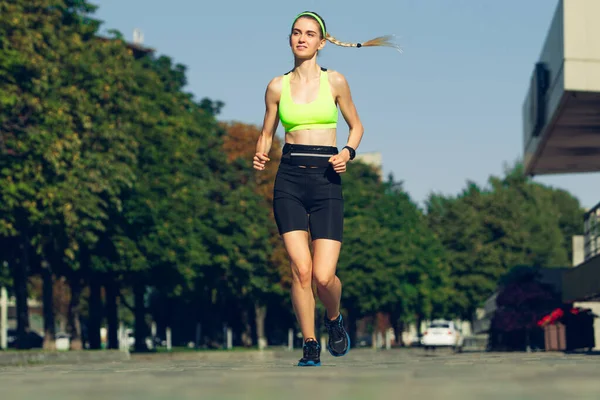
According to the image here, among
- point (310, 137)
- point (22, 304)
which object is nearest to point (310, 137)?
point (310, 137)

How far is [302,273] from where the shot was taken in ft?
29.1

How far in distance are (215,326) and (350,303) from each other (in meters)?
10.6

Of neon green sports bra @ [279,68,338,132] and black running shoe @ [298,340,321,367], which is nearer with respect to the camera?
black running shoe @ [298,340,321,367]

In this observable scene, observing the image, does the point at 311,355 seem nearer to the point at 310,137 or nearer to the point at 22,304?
the point at 310,137

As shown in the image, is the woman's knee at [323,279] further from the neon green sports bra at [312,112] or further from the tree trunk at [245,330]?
the tree trunk at [245,330]

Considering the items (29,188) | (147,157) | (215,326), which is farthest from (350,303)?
(29,188)

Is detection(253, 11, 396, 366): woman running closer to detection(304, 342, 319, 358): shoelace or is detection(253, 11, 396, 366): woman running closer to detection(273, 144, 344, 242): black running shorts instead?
detection(273, 144, 344, 242): black running shorts

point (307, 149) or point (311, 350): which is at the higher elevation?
point (307, 149)

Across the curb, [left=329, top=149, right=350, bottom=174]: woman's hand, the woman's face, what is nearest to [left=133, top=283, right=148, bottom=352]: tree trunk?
the curb

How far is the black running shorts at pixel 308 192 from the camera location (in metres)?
8.95

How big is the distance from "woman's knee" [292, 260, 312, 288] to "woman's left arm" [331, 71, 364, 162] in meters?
0.84

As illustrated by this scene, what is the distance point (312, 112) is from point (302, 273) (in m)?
1.18

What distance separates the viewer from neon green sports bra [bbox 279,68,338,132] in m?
8.99

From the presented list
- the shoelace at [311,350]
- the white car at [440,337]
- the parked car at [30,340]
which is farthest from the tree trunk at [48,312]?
the shoelace at [311,350]
